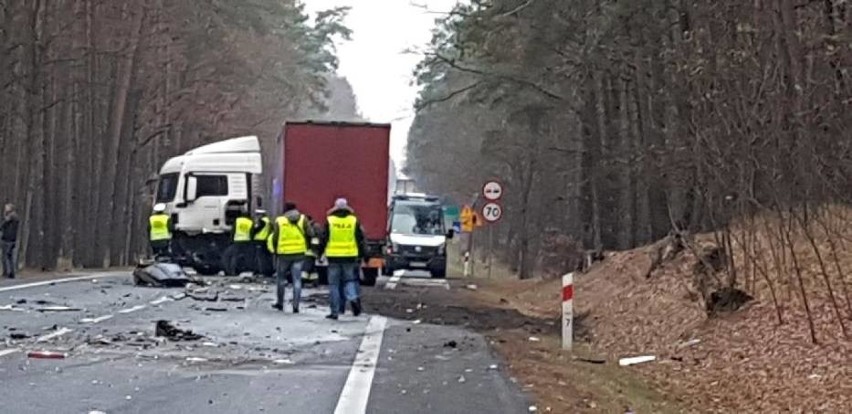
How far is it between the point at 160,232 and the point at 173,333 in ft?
60.3

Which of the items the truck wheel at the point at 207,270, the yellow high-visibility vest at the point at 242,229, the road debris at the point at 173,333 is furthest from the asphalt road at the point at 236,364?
the truck wheel at the point at 207,270

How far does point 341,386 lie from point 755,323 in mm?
6572

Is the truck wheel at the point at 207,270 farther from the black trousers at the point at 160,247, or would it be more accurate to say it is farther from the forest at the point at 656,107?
the forest at the point at 656,107

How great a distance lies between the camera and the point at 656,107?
30938mm

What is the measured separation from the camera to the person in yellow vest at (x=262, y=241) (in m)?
34.0

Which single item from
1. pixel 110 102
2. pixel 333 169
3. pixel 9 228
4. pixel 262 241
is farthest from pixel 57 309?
pixel 110 102

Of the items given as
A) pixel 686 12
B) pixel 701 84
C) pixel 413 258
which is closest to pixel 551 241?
pixel 413 258

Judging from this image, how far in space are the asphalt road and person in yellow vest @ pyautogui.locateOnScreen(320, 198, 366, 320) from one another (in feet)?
1.53

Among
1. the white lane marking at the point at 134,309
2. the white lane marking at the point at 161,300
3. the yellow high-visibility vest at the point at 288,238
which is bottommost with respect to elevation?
the white lane marking at the point at 161,300

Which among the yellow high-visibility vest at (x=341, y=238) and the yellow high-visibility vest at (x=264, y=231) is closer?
the yellow high-visibility vest at (x=341, y=238)

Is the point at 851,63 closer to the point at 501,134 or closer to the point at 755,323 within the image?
the point at 755,323

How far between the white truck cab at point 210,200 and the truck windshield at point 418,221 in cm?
837

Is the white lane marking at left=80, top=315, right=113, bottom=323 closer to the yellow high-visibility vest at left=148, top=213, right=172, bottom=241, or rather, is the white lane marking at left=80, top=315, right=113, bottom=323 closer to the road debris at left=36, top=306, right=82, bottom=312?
the road debris at left=36, top=306, right=82, bottom=312

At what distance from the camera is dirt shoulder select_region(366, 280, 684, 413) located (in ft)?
42.5
